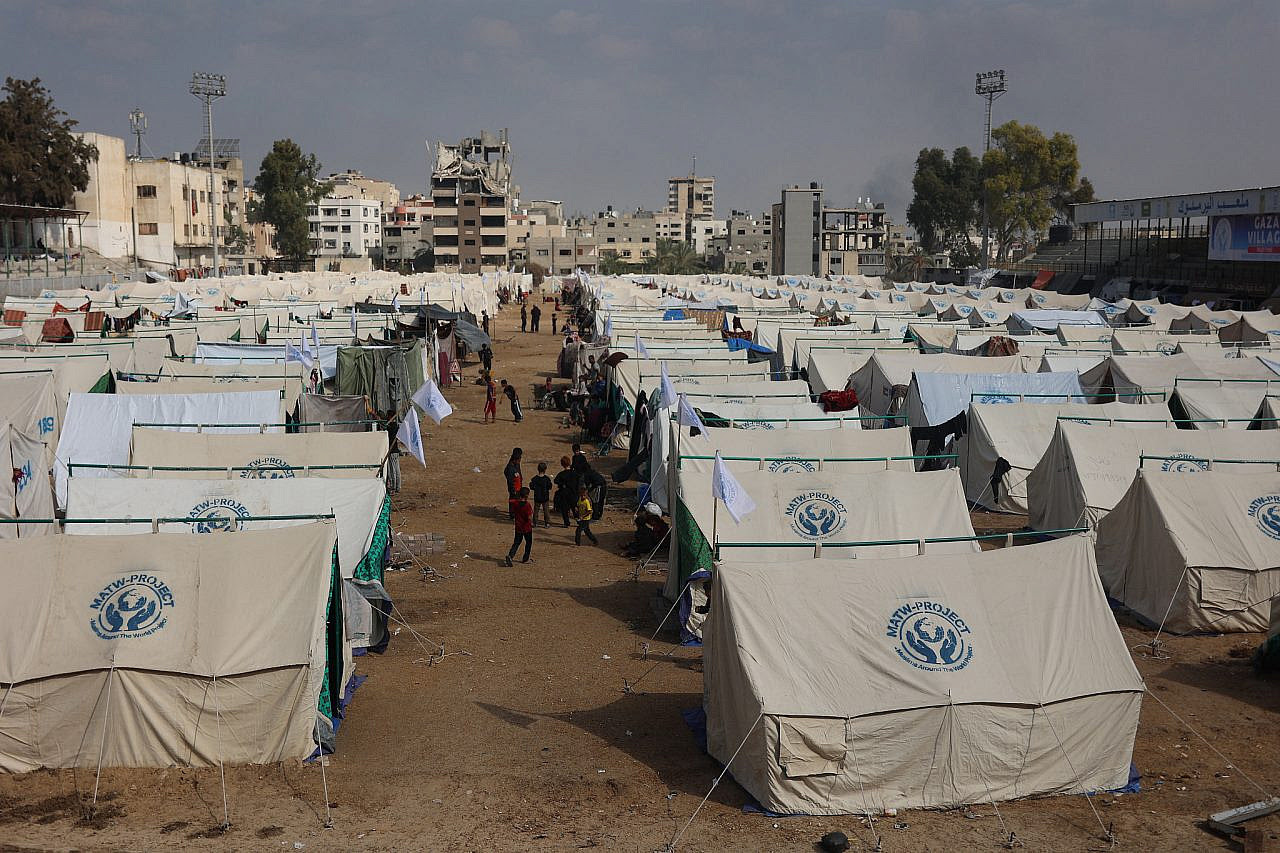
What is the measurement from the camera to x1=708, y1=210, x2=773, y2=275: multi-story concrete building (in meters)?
150

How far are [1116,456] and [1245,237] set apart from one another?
122ft

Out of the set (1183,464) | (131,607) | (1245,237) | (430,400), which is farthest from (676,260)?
(131,607)

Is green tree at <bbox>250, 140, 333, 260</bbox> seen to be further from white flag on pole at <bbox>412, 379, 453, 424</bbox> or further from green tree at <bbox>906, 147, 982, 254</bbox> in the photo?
white flag on pole at <bbox>412, 379, 453, 424</bbox>

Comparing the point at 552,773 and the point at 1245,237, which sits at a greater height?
the point at 1245,237

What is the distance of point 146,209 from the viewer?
289 feet

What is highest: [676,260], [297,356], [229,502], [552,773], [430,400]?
[676,260]

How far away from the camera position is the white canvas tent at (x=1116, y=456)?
16234mm

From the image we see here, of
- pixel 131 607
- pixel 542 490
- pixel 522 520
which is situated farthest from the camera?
pixel 542 490

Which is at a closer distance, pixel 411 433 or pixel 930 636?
pixel 930 636

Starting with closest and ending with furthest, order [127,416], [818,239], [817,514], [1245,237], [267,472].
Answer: [817,514], [267,472], [127,416], [1245,237], [818,239]

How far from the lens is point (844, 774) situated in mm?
8914

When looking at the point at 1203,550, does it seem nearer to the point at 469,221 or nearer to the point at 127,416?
the point at 127,416

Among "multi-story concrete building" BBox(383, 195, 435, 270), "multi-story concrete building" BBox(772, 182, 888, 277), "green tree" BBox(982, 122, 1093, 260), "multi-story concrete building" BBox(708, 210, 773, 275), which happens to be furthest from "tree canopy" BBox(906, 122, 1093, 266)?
"multi-story concrete building" BBox(383, 195, 435, 270)

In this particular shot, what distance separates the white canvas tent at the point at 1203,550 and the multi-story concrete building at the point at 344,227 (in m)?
138
